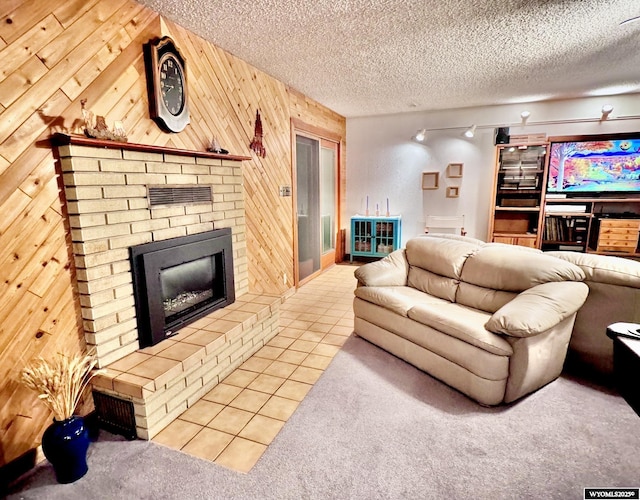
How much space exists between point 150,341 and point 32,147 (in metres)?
1.30

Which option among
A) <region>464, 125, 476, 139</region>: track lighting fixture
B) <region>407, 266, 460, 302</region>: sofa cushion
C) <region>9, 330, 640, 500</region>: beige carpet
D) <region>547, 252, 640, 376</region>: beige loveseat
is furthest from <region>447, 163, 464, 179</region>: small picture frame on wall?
<region>9, 330, 640, 500</region>: beige carpet

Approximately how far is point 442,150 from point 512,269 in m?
3.66

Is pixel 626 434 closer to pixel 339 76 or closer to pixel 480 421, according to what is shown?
pixel 480 421

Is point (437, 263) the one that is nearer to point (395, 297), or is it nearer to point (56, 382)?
point (395, 297)

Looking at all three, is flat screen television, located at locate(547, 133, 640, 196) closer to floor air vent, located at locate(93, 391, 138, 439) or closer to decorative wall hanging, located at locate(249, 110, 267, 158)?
decorative wall hanging, located at locate(249, 110, 267, 158)

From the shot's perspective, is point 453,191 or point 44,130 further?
point 453,191

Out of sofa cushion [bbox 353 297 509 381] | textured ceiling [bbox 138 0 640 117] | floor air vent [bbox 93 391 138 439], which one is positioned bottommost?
floor air vent [bbox 93 391 138 439]

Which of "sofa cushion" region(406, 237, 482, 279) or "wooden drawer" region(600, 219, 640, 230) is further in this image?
"wooden drawer" region(600, 219, 640, 230)

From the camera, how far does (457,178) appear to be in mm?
5773

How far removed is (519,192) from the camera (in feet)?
17.3

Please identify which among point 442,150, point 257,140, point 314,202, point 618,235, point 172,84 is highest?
point 172,84

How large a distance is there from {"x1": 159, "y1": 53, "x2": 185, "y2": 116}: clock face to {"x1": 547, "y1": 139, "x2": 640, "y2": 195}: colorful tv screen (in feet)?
16.6

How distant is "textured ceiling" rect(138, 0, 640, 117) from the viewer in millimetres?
2336

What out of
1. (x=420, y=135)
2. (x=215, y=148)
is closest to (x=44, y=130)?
(x=215, y=148)
